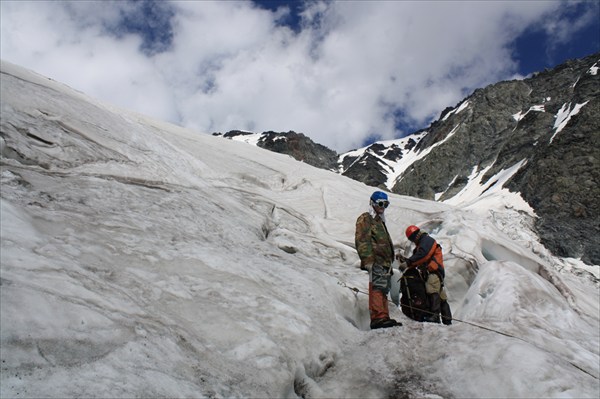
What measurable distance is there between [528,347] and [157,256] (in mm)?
4901

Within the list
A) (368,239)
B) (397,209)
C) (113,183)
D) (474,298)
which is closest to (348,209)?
(397,209)

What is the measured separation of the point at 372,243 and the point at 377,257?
0.88ft

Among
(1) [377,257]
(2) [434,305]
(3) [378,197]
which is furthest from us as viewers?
(3) [378,197]

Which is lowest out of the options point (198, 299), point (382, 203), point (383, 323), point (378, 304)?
point (198, 299)

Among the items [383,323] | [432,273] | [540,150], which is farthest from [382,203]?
[540,150]

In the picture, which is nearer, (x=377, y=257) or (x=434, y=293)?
(x=377, y=257)

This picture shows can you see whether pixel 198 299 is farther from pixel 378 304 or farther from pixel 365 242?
pixel 365 242

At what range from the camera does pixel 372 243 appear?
752cm

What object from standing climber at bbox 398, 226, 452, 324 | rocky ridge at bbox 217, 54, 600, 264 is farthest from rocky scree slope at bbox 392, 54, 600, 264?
standing climber at bbox 398, 226, 452, 324

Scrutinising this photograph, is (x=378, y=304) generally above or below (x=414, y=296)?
below

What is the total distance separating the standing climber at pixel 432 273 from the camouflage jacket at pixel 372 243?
2.63 feet

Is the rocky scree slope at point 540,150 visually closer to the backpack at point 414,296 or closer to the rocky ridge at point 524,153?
the rocky ridge at point 524,153

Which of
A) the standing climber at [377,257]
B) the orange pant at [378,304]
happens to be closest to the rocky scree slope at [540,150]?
the standing climber at [377,257]

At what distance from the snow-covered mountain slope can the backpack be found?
2.93 ft
